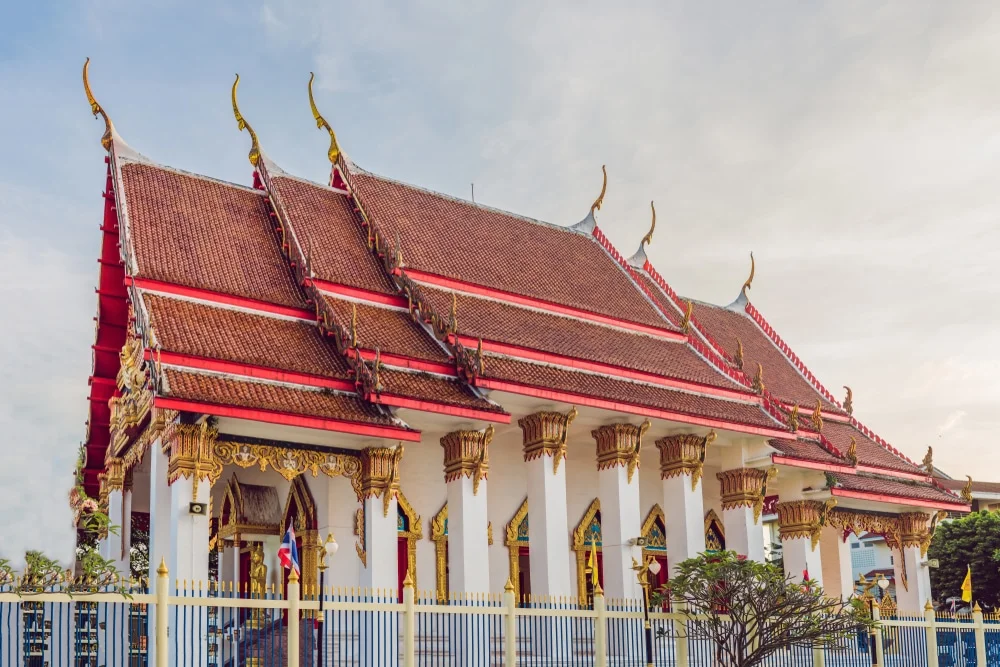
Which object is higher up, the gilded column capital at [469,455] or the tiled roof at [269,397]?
the tiled roof at [269,397]

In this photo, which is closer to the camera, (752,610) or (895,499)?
(752,610)

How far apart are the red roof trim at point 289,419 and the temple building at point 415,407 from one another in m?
0.03

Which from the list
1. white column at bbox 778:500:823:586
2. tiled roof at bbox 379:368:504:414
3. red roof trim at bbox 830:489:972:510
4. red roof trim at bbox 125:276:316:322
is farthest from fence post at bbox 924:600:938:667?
red roof trim at bbox 125:276:316:322

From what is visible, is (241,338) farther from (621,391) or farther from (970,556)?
(970,556)

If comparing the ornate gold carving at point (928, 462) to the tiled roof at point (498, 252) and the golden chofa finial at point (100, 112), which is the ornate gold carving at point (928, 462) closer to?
the tiled roof at point (498, 252)

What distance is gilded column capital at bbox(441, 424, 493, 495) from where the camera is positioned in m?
16.4

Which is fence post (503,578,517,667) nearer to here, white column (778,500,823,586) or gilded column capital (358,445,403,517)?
gilded column capital (358,445,403,517)

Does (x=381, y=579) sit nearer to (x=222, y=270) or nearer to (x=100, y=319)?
(x=222, y=270)

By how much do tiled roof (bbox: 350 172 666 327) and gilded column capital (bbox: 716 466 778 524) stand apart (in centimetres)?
328

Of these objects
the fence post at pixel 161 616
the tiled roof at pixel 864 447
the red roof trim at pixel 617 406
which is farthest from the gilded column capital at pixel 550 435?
the tiled roof at pixel 864 447

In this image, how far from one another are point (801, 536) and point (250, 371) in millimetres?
11177

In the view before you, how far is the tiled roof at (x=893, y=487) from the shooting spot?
21.9m

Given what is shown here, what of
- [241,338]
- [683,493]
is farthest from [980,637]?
[241,338]

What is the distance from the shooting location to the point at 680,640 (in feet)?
47.9
